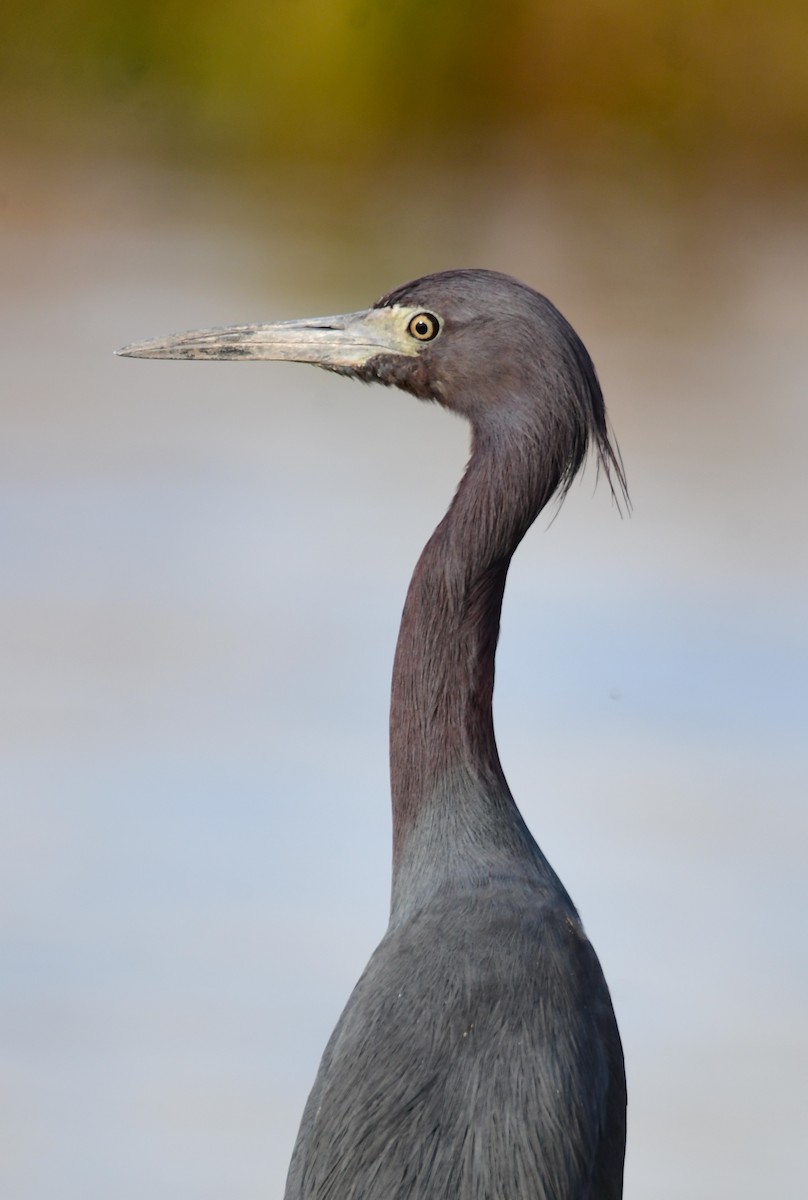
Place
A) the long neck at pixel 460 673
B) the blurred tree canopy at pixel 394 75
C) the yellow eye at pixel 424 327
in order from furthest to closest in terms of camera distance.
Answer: the blurred tree canopy at pixel 394 75 → the yellow eye at pixel 424 327 → the long neck at pixel 460 673

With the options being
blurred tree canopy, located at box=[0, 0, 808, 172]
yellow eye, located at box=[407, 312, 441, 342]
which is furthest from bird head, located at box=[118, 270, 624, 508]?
blurred tree canopy, located at box=[0, 0, 808, 172]

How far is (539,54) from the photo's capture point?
1577cm

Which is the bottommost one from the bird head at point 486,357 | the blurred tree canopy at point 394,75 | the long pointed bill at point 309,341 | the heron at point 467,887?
the heron at point 467,887

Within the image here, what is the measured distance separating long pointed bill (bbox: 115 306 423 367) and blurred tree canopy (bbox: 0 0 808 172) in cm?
1178

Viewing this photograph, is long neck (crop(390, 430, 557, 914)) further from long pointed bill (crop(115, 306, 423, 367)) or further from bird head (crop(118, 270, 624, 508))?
long pointed bill (crop(115, 306, 423, 367))

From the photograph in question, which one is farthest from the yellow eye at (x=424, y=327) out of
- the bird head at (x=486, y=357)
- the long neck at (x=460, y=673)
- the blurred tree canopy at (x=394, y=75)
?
the blurred tree canopy at (x=394, y=75)

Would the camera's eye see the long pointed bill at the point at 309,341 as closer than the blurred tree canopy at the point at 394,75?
Yes

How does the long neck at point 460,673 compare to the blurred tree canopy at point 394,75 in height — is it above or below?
below

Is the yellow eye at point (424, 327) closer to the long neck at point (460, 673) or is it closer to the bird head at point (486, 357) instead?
the bird head at point (486, 357)

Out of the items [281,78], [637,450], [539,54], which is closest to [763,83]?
[539,54]

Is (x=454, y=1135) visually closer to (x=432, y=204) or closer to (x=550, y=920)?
(x=550, y=920)

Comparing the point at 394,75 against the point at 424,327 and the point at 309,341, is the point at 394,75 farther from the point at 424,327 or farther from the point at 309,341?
the point at 424,327

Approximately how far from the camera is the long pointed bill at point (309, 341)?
128 inches

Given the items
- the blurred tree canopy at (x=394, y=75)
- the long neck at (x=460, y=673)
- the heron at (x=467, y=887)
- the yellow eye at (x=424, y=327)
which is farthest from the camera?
the blurred tree canopy at (x=394, y=75)
